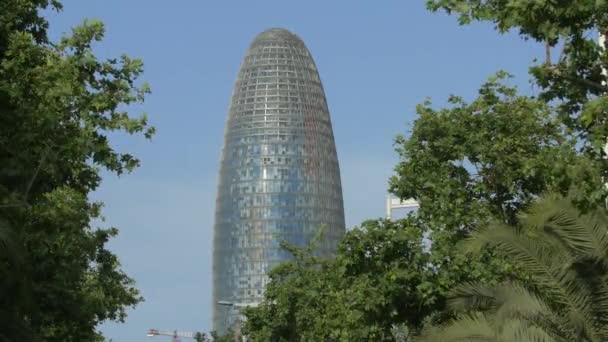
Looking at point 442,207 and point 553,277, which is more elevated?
point 442,207

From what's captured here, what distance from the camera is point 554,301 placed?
69.9 feet

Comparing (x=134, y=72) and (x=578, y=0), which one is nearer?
(x=578, y=0)

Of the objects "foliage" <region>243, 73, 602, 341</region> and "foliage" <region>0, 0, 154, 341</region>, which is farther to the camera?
"foliage" <region>243, 73, 602, 341</region>

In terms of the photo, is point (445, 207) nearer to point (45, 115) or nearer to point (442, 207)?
point (442, 207)

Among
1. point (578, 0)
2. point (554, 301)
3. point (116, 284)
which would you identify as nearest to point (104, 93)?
point (554, 301)

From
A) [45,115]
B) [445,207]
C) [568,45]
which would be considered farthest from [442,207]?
[568,45]

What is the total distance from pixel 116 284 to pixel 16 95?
18.3 m

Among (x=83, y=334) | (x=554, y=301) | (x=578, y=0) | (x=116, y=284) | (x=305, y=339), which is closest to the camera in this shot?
(x=578, y=0)

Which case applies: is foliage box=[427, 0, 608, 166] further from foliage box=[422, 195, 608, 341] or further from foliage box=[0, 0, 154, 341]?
foliage box=[0, 0, 154, 341]

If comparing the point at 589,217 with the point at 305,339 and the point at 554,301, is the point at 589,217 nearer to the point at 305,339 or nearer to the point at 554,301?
the point at 554,301

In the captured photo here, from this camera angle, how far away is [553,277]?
2023 centimetres

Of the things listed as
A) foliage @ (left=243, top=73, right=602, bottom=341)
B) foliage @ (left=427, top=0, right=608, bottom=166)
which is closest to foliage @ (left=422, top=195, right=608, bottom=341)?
foliage @ (left=427, top=0, right=608, bottom=166)

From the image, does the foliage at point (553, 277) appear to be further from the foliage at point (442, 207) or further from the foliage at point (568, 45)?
the foliage at point (442, 207)

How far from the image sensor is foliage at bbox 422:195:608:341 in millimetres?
19625
